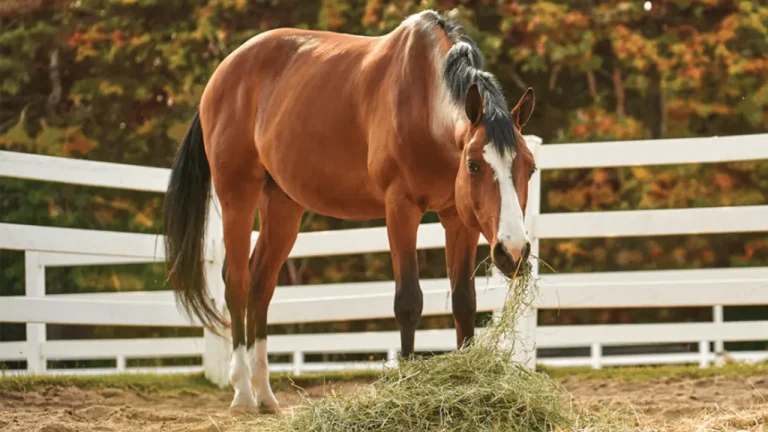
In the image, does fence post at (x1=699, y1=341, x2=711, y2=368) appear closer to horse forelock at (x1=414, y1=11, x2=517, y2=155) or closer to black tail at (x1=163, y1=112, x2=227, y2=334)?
black tail at (x1=163, y1=112, x2=227, y2=334)

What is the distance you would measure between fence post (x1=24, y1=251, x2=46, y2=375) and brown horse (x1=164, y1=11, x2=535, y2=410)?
2379 mm

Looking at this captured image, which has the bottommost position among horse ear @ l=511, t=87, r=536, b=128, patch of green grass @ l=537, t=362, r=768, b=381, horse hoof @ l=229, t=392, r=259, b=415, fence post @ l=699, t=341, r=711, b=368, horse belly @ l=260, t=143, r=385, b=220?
fence post @ l=699, t=341, r=711, b=368

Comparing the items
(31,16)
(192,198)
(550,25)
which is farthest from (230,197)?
(31,16)

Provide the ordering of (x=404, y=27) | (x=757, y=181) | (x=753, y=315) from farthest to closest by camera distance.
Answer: (x=753, y=315) → (x=757, y=181) → (x=404, y=27)

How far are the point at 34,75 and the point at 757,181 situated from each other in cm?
897

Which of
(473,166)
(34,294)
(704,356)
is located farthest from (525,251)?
(704,356)

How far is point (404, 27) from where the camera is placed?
5133mm

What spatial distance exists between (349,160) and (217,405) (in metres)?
1.93

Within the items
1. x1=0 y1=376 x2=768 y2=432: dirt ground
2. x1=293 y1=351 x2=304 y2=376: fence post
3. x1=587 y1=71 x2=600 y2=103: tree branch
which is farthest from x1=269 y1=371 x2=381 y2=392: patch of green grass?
x1=587 y1=71 x2=600 y2=103: tree branch

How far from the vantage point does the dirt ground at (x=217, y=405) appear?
4.66 meters

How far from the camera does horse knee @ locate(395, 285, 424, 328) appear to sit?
474cm

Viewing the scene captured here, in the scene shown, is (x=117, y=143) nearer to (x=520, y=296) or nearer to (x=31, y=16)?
(x=31, y=16)

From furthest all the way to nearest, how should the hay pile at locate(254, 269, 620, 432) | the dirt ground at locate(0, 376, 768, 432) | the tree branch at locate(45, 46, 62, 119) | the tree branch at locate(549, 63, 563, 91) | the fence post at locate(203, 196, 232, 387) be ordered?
1. the tree branch at locate(45, 46, 62, 119)
2. the tree branch at locate(549, 63, 563, 91)
3. the fence post at locate(203, 196, 232, 387)
4. the dirt ground at locate(0, 376, 768, 432)
5. the hay pile at locate(254, 269, 620, 432)

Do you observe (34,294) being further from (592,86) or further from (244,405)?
(592,86)
